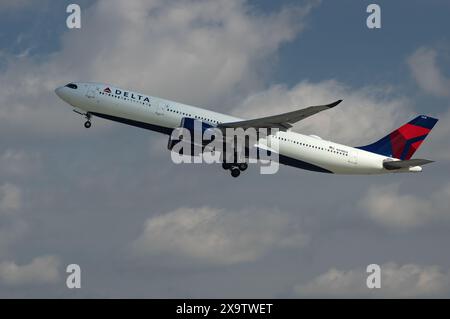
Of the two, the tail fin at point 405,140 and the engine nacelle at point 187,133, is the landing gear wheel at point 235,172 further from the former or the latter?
the tail fin at point 405,140

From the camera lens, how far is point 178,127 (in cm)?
6731

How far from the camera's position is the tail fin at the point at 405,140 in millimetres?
74562

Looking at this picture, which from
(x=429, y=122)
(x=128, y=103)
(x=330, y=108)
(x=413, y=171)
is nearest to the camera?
(x=330, y=108)

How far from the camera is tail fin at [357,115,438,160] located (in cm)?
7456

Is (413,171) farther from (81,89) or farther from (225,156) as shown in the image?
(81,89)

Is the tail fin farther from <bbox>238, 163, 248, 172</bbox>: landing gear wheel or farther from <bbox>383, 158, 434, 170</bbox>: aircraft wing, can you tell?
<bbox>238, 163, 248, 172</bbox>: landing gear wheel

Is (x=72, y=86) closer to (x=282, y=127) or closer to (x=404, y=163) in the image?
(x=282, y=127)

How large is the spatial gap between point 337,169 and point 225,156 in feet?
30.3

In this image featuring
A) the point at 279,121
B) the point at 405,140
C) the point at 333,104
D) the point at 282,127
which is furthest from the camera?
the point at 405,140

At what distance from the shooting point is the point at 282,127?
68875 millimetres

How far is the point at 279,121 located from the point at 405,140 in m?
13.6

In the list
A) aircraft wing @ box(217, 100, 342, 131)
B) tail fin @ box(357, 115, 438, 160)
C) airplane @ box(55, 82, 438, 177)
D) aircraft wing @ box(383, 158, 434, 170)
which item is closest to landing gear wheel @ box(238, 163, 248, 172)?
airplane @ box(55, 82, 438, 177)

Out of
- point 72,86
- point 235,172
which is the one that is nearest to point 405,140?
point 235,172

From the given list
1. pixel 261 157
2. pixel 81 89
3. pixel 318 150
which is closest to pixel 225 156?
pixel 261 157
